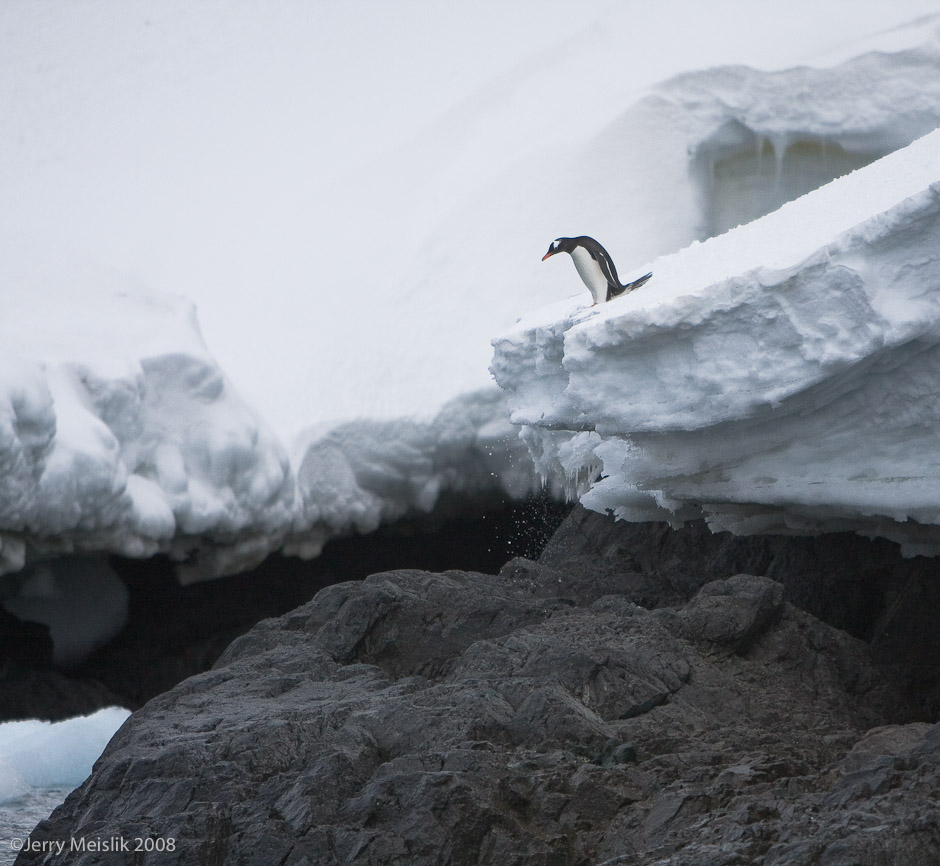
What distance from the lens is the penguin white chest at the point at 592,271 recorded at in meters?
4.02

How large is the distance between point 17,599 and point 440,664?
295 cm

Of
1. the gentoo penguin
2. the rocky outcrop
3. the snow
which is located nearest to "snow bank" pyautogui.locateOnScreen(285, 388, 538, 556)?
the snow

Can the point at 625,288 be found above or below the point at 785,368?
above

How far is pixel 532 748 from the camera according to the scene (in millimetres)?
2562

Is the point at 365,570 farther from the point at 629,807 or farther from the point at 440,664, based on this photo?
the point at 629,807

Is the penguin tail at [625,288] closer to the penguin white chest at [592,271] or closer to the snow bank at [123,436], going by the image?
the penguin white chest at [592,271]

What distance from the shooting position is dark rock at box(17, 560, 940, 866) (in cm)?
213

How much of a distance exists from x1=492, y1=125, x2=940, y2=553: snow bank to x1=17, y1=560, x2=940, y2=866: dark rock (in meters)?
0.44

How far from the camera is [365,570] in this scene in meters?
6.61

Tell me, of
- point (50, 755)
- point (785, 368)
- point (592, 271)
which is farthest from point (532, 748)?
point (50, 755)

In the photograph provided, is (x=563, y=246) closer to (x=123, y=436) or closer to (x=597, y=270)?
(x=597, y=270)

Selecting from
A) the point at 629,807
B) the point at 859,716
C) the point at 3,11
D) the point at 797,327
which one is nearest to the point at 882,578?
the point at 859,716

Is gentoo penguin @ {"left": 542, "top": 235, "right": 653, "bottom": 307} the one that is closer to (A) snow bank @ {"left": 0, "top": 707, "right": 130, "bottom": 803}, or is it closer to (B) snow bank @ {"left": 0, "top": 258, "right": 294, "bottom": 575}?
(B) snow bank @ {"left": 0, "top": 258, "right": 294, "bottom": 575}

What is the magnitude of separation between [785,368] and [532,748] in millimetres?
1265
